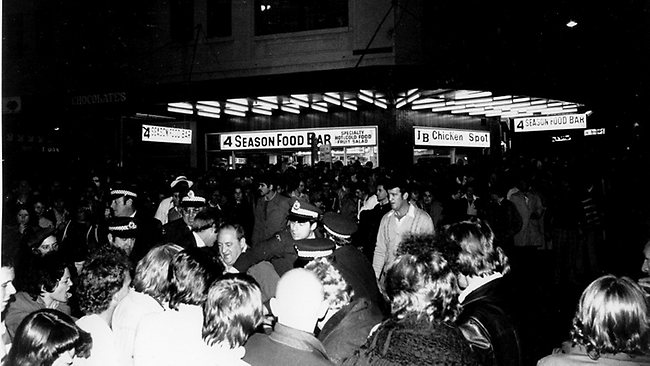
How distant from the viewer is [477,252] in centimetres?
362

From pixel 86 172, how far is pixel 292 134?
28.1 ft

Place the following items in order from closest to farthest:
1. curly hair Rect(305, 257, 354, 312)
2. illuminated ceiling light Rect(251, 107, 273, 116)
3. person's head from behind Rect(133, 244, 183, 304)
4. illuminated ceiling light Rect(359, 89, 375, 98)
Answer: curly hair Rect(305, 257, 354, 312) → person's head from behind Rect(133, 244, 183, 304) → illuminated ceiling light Rect(359, 89, 375, 98) → illuminated ceiling light Rect(251, 107, 273, 116)

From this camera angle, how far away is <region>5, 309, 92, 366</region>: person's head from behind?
2801 mm

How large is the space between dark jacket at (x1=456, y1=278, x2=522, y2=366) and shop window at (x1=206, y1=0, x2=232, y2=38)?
19259 millimetres

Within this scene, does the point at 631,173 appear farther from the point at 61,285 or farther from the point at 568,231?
the point at 61,285

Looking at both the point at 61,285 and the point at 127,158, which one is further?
the point at 127,158

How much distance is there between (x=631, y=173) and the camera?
1408 cm

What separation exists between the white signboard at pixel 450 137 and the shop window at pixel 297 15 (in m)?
4.86

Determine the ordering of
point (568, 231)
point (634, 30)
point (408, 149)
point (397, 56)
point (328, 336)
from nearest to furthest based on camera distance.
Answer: point (328, 336) < point (568, 231) < point (397, 56) < point (408, 149) < point (634, 30)

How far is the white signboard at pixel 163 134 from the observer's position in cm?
1709

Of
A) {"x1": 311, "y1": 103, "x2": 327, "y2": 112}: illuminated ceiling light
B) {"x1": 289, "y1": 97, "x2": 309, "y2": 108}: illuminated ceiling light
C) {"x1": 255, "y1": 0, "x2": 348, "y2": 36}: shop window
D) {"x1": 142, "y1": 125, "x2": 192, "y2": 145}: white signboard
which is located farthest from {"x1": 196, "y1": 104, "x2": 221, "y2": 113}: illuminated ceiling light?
{"x1": 311, "y1": 103, "x2": 327, "y2": 112}: illuminated ceiling light

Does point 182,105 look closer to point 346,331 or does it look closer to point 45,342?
point 346,331

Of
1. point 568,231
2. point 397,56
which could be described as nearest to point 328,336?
point 568,231

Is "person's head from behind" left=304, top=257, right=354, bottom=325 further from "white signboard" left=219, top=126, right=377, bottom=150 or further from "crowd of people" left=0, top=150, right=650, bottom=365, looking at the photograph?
"white signboard" left=219, top=126, right=377, bottom=150
